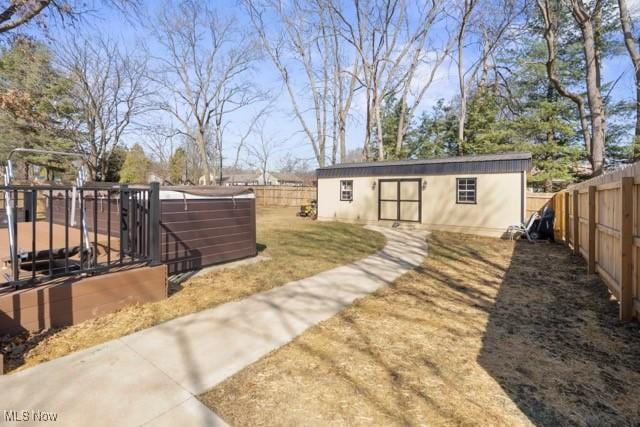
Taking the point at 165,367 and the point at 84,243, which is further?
the point at 84,243

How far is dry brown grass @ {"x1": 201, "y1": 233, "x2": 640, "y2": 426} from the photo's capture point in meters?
1.98

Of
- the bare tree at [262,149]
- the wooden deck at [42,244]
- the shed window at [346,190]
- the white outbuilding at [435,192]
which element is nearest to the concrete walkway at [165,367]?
the wooden deck at [42,244]

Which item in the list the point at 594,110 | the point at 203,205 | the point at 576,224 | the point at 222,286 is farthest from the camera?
the point at 594,110

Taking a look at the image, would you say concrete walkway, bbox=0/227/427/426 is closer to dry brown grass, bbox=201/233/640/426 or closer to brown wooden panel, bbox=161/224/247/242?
dry brown grass, bbox=201/233/640/426

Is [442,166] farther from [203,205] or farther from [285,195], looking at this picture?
[285,195]

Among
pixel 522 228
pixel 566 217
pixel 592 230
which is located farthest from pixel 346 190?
pixel 592 230

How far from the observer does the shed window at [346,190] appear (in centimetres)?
1384

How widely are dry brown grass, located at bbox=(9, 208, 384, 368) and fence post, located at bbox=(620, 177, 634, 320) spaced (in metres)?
3.88

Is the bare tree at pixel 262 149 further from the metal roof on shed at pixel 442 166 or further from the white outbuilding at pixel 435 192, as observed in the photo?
the white outbuilding at pixel 435 192

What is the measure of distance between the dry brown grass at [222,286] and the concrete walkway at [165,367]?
0.19m

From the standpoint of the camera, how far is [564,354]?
2768mm

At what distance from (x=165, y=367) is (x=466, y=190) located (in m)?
10.7

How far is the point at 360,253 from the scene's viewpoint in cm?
721

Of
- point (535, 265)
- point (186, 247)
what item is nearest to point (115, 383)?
point (186, 247)
